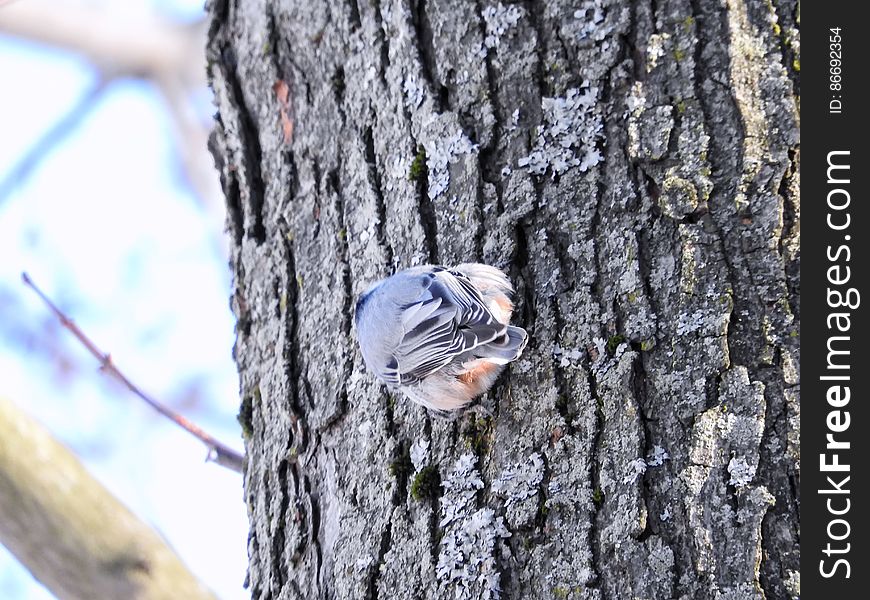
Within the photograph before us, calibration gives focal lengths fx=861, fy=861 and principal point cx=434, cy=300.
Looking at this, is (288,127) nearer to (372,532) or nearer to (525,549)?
(372,532)

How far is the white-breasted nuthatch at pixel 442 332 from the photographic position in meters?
1.64

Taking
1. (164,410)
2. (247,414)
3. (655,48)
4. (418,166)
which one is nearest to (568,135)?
(655,48)

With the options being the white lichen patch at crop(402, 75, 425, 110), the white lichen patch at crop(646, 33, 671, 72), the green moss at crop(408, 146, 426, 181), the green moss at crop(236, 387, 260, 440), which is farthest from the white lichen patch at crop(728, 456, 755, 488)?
the green moss at crop(236, 387, 260, 440)

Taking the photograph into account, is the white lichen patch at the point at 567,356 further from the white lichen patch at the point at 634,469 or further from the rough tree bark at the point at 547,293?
the white lichen patch at the point at 634,469

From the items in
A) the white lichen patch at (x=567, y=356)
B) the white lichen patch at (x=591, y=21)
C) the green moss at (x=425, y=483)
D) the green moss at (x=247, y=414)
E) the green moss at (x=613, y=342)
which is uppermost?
the white lichen patch at (x=591, y=21)

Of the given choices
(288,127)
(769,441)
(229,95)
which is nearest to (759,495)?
(769,441)

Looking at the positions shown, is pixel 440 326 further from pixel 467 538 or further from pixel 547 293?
pixel 467 538

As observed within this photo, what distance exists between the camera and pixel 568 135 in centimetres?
160

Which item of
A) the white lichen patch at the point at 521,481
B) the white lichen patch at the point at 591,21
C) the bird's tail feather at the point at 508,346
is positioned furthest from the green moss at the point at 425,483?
the white lichen patch at the point at 591,21

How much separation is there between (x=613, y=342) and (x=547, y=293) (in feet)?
0.54

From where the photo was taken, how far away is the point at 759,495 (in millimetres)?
1311

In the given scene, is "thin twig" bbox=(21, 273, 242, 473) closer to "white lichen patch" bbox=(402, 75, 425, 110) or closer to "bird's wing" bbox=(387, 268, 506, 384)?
"bird's wing" bbox=(387, 268, 506, 384)
